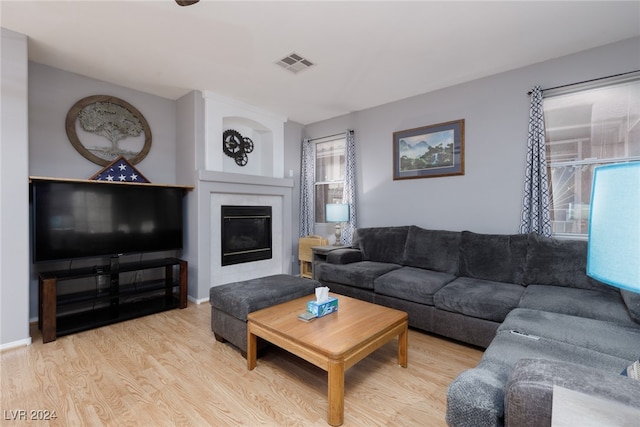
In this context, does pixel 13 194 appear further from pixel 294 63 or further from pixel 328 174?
pixel 328 174

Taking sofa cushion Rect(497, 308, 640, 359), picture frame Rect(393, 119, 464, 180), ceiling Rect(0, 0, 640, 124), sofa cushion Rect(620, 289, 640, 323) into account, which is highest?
ceiling Rect(0, 0, 640, 124)

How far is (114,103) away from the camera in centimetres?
343

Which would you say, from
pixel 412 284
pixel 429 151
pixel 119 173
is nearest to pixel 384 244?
pixel 412 284

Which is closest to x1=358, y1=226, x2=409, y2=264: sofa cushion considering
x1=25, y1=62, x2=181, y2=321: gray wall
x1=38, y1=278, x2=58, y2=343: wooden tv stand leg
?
x1=25, y1=62, x2=181, y2=321: gray wall

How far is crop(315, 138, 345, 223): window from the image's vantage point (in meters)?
4.71

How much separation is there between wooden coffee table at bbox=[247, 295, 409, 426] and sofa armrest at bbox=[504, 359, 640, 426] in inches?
33.9

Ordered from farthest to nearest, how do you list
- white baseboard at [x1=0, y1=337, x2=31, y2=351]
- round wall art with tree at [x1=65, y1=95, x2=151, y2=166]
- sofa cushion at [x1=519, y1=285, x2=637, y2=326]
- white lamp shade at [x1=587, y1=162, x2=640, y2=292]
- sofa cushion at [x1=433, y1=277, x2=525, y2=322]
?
1. round wall art with tree at [x1=65, y1=95, x2=151, y2=166]
2. white baseboard at [x1=0, y1=337, x2=31, y2=351]
3. sofa cushion at [x1=433, y1=277, x2=525, y2=322]
4. sofa cushion at [x1=519, y1=285, x2=637, y2=326]
5. white lamp shade at [x1=587, y1=162, x2=640, y2=292]

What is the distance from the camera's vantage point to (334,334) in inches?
70.5

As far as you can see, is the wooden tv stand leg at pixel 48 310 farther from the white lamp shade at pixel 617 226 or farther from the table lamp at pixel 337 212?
the white lamp shade at pixel 617 226

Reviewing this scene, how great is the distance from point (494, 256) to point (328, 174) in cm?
279

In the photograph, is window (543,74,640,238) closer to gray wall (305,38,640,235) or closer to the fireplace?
gray wall (305,38,640,235)

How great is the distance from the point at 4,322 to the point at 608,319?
14.7 feet

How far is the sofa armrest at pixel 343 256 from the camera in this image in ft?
11.4

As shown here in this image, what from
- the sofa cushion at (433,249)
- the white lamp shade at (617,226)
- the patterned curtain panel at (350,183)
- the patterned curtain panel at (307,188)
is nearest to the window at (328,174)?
the patterned curtain panel at (307,188)
